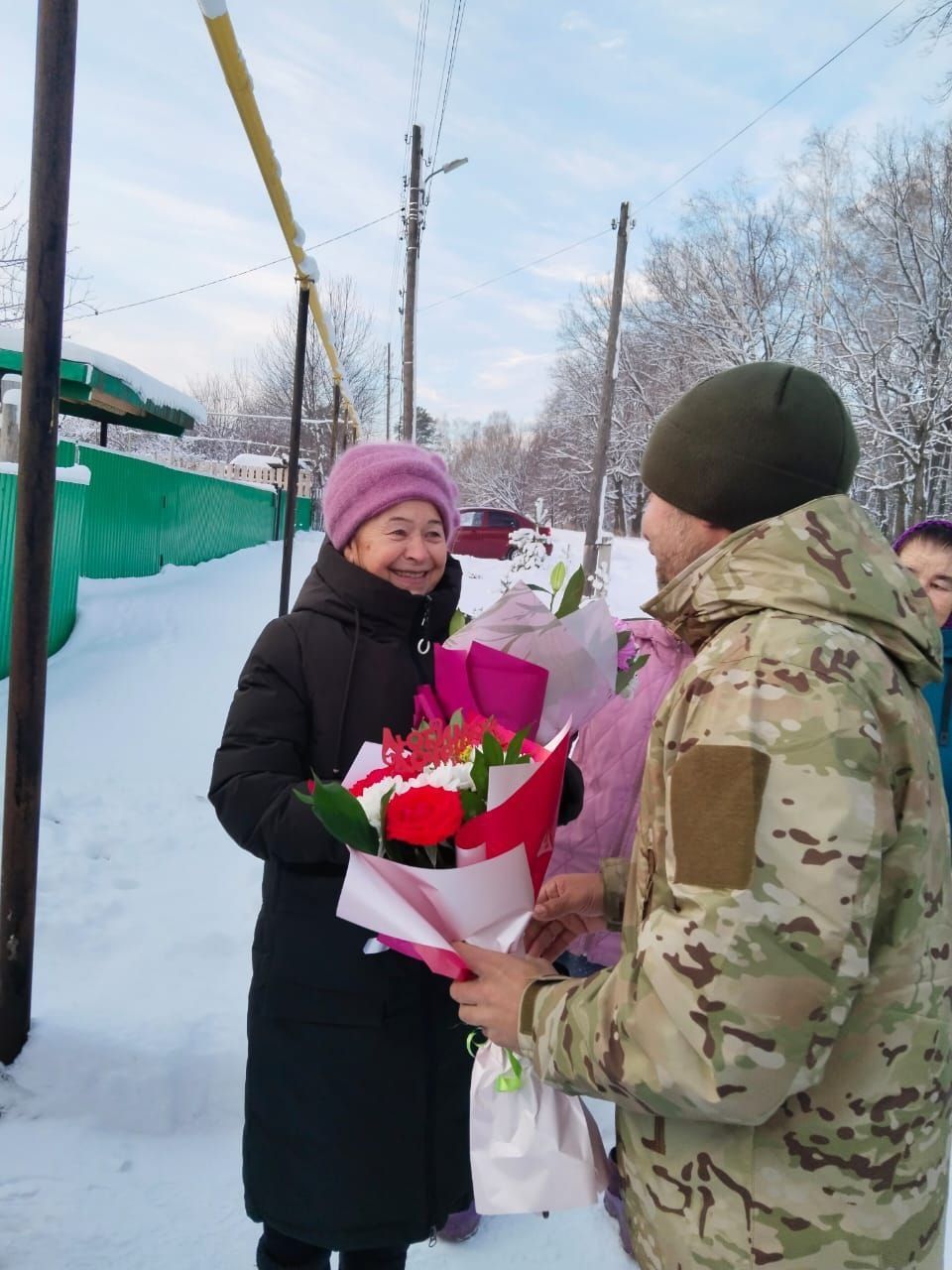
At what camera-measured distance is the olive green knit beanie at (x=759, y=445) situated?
3.55 feet

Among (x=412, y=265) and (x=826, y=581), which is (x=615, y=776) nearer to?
(x=826, y=581)

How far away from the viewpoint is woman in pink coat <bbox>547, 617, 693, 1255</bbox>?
7.75 ft

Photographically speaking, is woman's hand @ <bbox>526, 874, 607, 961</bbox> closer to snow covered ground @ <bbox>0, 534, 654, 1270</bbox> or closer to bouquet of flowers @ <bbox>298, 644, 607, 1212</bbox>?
bouquet of flowers @ <bbox>298, 644, 607, 1212</bbox>

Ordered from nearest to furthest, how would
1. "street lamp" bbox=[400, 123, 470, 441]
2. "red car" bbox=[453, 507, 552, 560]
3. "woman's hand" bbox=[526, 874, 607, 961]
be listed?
1. "woman's hand" bbox=[526, 874, 607, 961]
2. "street lamp" bbox=[400, 123, 470, 441]
3. "red car" bbox=[453, 507, 552, 560]

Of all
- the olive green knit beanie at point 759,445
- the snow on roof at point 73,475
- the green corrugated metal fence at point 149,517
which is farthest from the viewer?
the green corrugated metal fence at point 149,517

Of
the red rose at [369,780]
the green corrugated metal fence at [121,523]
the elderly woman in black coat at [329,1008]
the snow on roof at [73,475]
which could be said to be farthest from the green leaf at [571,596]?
the snow on roof at [73,475]

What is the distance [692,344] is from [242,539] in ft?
46.7

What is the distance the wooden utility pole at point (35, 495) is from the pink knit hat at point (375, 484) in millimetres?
968

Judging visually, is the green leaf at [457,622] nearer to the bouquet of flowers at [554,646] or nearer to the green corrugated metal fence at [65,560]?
the bouquet of flowers at [554,646]

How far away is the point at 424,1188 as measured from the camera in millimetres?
1645

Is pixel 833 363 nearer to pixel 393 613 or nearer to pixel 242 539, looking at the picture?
pixel 242 539

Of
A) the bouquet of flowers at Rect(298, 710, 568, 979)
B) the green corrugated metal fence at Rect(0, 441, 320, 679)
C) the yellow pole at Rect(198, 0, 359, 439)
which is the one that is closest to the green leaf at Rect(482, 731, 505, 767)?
the bouquet of flowers at Rect(298, 710, 568, 979)

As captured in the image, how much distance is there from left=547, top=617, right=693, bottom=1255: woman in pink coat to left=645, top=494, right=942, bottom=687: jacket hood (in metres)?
1.27

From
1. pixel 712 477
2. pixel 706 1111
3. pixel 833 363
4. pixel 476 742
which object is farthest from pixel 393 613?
pixel 833 363
